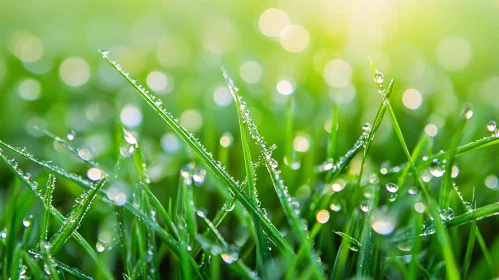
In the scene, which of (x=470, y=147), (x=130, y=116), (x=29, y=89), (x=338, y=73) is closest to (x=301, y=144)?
(x=470, y=147)

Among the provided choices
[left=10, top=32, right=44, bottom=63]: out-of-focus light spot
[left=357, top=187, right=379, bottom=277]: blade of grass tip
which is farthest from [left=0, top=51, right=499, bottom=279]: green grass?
[left=10, top=32, right=44, bottom=63]: out-of-focus light spot

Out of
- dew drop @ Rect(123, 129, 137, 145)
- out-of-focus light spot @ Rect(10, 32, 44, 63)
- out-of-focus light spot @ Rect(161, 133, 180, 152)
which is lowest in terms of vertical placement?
dew drop @ Rect(123, 129, 137, 145)

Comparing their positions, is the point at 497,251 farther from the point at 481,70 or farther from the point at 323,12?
the point at 323,12

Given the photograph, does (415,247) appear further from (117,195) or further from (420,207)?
(117,195)

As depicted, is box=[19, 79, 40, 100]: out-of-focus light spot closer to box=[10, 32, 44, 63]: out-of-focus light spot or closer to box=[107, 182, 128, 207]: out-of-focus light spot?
box=[10, 32, 44, 63]: out-of-focus light spot

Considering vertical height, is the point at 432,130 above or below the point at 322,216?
above

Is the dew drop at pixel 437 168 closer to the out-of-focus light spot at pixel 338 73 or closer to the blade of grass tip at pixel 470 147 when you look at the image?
the blade of grass tip at pixel 470 147
